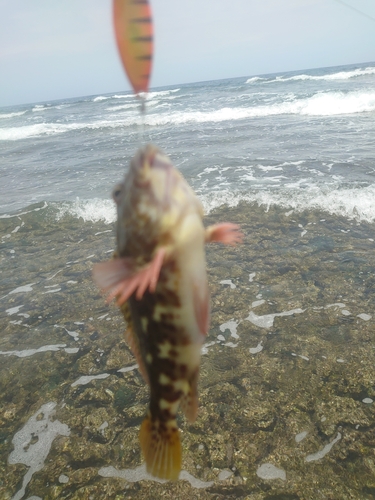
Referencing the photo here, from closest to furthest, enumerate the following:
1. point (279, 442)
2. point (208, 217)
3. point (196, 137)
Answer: point (279, 442), point (208, 217), point (196, 137)

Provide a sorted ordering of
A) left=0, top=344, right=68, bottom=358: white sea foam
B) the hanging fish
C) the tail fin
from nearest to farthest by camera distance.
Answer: the hanging fish < the tail fin < left=0, top=344, right=68, bottom=358: white sea foam

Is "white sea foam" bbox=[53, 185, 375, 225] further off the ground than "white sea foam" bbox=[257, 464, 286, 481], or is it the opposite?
"white sea foam" bbox=[53, 185, 375, 225]

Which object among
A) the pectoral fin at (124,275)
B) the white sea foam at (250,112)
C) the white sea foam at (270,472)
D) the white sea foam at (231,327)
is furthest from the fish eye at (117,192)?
the white sea foam at (250,112)

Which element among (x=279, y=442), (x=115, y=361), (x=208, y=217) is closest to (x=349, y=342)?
(x=279, y=442)

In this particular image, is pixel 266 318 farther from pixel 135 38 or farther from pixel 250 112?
pixel 250 112

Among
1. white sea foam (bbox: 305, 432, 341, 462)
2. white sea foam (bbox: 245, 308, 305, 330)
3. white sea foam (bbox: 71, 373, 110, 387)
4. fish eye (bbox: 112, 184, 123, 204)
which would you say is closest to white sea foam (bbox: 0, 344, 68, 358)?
white sea foam (bbox: 71, 373, 110, 387)

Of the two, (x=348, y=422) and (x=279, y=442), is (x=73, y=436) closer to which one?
(x=279, y=442)

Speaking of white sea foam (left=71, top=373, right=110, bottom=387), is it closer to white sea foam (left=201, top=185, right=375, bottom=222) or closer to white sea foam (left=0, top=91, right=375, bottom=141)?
white sea foam (left=201, top=185, right=375, bottom=222)
